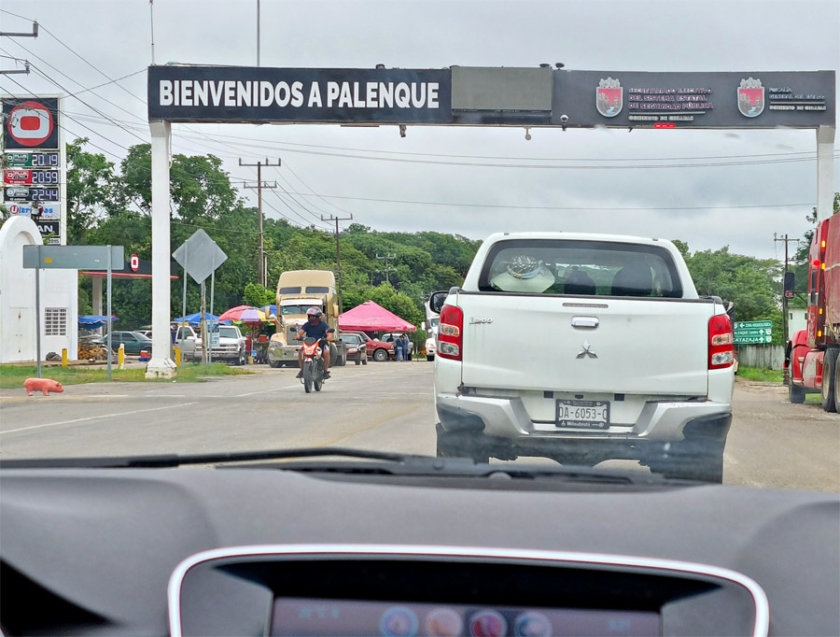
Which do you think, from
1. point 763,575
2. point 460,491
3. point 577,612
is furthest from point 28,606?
point 763,575

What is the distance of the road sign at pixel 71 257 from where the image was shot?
22.4m

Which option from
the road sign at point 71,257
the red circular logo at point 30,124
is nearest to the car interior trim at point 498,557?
the road sign at point 71,257

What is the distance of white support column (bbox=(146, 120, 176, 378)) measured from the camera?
82.8ft

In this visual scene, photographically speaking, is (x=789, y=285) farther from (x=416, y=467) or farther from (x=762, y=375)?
(x=762, y=375)

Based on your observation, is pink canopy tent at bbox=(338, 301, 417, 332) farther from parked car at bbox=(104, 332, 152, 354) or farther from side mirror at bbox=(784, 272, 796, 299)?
side mirror at bbox=(784, 272, 796, 299)

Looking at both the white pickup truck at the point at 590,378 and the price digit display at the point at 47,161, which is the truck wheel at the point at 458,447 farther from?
the price digit display at the point at 47,161

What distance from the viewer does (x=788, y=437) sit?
11.4 m

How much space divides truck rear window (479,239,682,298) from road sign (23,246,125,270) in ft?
55.4

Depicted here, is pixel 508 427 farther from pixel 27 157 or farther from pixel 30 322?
pixel 27 157

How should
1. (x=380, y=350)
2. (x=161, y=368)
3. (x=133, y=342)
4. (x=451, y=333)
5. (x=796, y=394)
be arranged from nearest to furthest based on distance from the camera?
(x=451, y=333)
(x=796, y=394)
(x=161, y=368)
(x=133, y=342)
(x=380, y=350)

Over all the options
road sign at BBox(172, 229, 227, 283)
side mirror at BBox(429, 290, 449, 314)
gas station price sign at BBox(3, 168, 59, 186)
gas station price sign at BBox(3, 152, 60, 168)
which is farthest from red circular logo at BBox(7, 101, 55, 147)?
side mirror at BBox(429, 290, 449, 314)

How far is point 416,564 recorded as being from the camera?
1.60 meters

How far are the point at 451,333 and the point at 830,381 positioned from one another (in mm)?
12253

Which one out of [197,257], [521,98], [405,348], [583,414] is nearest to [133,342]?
[405,348]
